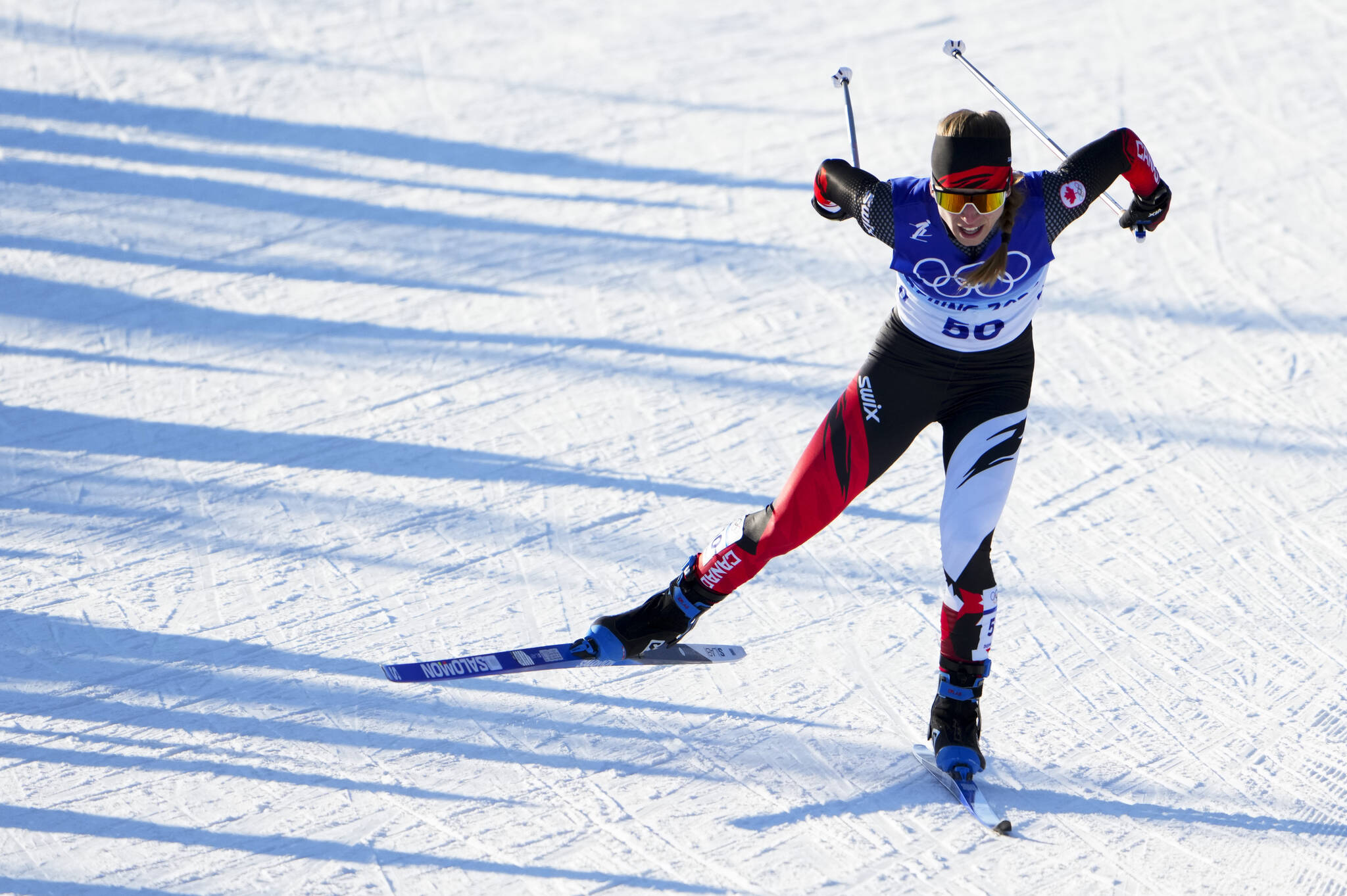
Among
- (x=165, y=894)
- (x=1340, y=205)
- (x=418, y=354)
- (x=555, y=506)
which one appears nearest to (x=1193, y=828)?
(x=555, y=506)

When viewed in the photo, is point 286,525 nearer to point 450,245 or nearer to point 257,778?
point 257,778

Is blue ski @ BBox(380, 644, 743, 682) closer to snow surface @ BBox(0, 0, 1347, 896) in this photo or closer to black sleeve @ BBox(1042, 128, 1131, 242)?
snow surface @ BBox(0, 0, 1347, 896)

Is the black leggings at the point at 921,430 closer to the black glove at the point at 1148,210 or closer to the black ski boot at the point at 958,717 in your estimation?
the black ski boot at the point at 958,717

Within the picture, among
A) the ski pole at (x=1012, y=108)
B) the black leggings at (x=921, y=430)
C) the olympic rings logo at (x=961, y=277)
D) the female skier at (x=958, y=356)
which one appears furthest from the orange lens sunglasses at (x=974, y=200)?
the ski pole at (x=1012, y=108)

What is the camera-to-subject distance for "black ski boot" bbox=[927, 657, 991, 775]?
348cm

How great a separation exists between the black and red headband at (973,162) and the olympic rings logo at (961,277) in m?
0.21

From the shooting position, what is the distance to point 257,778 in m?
3.51

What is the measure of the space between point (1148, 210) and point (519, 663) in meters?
2.19

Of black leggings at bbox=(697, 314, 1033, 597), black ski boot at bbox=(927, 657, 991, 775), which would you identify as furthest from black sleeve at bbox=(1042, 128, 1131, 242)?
black ski boot at bbox=(927, 657, 991, 775)

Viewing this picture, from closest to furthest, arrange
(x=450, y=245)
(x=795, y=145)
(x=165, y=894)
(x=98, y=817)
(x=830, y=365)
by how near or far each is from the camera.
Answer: (x=165, y=894) → (x=98, y=817) → (x=830, y=365) → (x=450, y=245) → (x=795, y=145)

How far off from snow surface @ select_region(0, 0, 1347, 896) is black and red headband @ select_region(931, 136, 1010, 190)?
5.05ft

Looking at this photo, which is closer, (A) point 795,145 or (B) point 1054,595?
(B) point 1054,595

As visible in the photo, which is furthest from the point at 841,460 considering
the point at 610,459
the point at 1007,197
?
the point at 610,459

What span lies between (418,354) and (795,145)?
8.17ft
